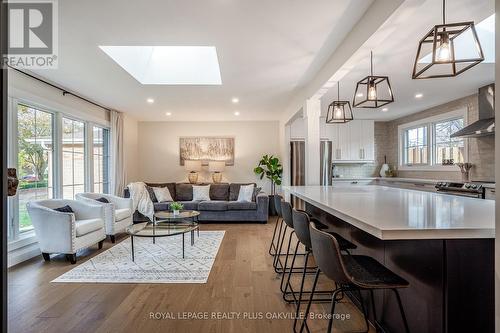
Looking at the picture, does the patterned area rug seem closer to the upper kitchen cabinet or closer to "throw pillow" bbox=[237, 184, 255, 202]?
"throw pillow" bbox=[237, 184, 255, 202]

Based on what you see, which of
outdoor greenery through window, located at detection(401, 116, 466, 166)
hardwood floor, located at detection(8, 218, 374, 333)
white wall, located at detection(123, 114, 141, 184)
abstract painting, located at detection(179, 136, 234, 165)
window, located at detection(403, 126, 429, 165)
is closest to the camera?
hardwood floor, located at detection(8, 218, 374, 333)

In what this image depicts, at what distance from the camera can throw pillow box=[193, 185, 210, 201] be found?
6.30m

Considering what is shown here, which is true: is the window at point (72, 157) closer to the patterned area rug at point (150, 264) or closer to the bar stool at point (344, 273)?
the patterned area rug at point (150, 264)

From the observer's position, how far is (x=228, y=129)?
724cm

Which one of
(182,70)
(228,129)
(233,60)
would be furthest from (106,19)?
(228,129)

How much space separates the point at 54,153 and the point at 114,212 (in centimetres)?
131

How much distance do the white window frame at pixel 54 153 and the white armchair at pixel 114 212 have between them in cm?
48

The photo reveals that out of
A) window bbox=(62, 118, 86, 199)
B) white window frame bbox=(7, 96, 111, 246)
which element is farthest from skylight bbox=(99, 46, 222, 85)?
window bbox=(62, 118, 86, 199)

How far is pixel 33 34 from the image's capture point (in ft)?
8.73

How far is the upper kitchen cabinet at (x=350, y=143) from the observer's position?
7164 mm

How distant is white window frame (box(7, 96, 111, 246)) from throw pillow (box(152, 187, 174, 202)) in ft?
4.29

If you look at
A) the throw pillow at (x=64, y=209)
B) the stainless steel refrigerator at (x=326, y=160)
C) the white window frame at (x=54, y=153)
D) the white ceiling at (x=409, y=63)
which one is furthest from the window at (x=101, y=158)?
the stainless steel refrigerator at (x=326, y=160)

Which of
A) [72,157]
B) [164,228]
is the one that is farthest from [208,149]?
[164,228]

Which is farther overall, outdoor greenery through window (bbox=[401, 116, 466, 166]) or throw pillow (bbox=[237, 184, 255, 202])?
throw pillow (bbox=[237, 184, 255, 202])
